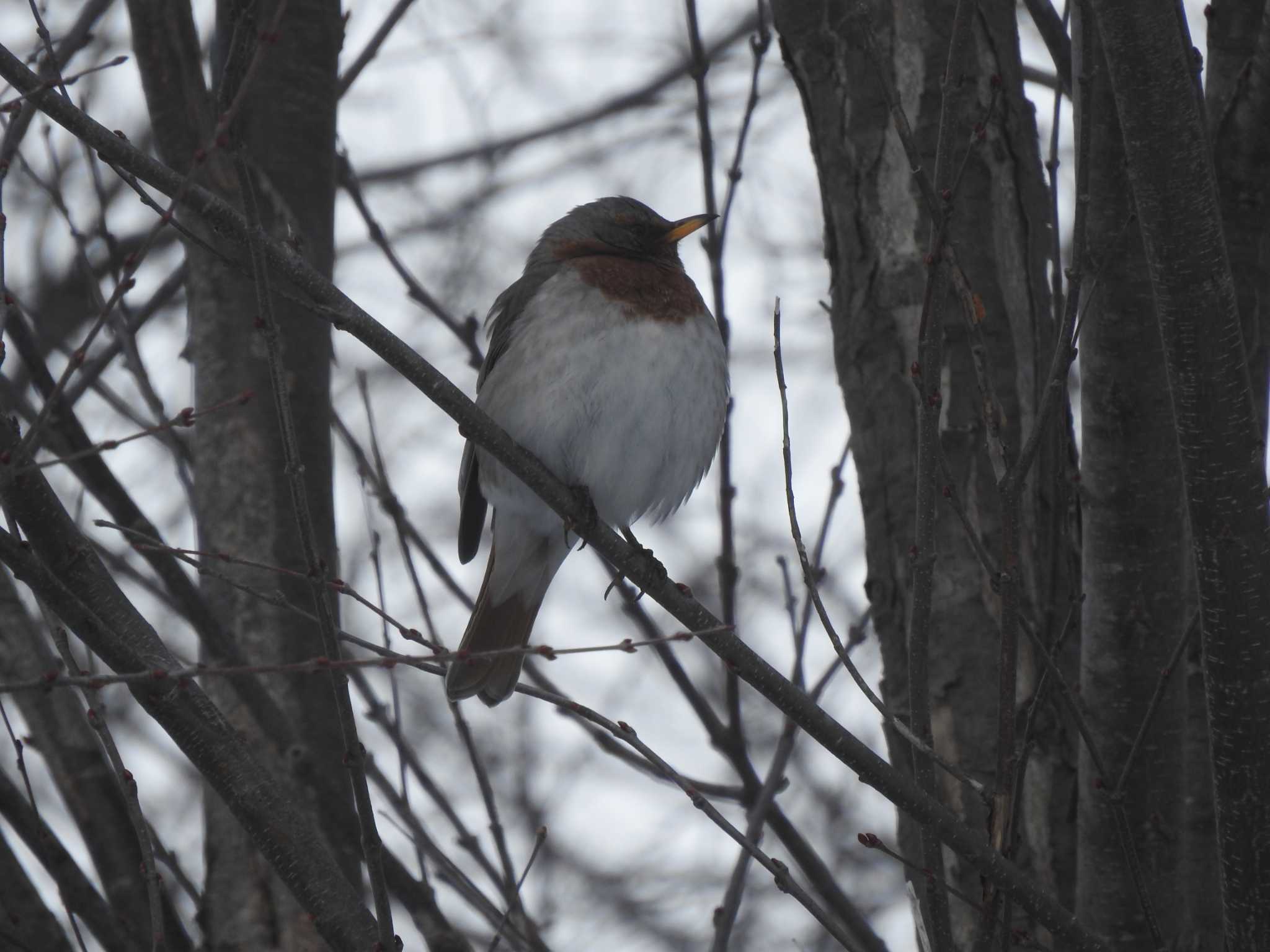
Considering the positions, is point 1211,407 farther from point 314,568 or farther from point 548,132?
point 548,132

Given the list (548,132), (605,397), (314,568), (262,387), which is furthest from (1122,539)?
(548,132)

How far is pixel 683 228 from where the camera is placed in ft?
17.6

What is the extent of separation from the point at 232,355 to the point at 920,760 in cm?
273

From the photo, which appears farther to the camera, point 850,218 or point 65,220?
point 850,218

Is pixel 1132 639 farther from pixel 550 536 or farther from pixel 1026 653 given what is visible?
pixel 550 536

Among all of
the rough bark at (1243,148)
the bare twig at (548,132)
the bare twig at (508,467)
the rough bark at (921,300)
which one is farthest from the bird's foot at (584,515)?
the bare twig at (548,132)

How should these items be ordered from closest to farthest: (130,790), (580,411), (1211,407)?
(1211,407) < (130,790) < (580,411)

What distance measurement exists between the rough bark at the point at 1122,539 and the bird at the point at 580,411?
4.89 feet

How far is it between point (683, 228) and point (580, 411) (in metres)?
1.15

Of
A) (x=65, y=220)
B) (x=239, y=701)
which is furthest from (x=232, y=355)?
(x=239, y=701)

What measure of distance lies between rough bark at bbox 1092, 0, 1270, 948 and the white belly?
81.2 inches

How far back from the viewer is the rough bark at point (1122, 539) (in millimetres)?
3406

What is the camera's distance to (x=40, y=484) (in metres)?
2.92

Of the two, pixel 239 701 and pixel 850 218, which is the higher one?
pixel 850 218
